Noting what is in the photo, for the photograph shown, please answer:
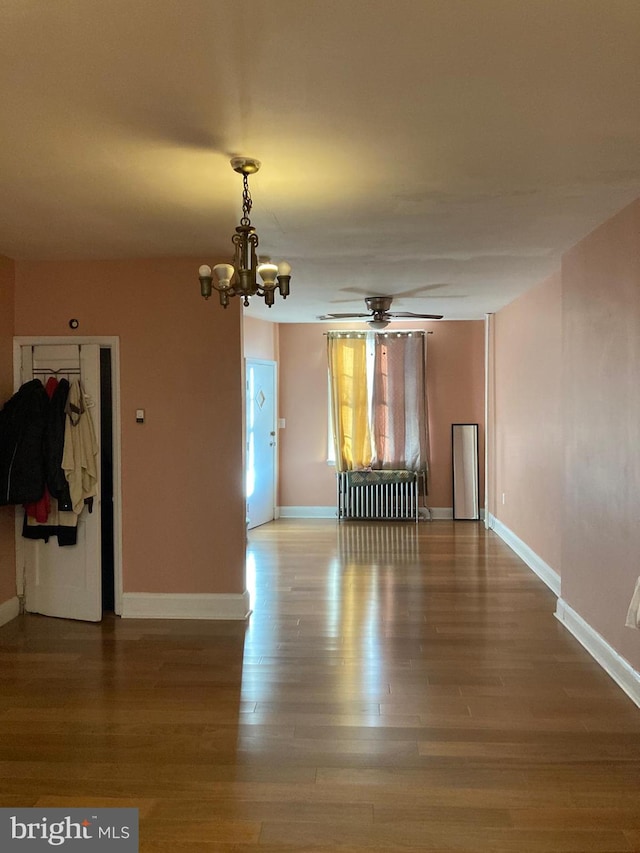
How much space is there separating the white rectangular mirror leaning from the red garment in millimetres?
5248

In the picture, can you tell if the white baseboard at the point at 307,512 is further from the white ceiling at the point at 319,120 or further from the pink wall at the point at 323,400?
the white ceiling at the point at 319,120

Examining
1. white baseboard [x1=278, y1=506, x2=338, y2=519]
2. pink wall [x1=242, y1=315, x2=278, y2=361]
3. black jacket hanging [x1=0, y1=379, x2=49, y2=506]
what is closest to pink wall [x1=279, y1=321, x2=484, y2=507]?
white baseboard [x1=278, y1=506, x2=338, y2=519]

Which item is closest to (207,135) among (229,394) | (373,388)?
(229,394)

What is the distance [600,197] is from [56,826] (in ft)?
11.8

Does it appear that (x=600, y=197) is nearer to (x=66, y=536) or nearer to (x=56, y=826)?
(x=56, y=826)

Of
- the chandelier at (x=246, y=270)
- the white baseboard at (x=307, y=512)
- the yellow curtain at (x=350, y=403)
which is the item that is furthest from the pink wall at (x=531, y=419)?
the chandelier at (x=246, y=270)

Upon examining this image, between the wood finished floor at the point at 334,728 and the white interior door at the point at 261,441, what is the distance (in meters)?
2.99

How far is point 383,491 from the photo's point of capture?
8648mm

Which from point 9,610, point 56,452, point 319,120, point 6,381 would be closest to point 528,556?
point 56,452

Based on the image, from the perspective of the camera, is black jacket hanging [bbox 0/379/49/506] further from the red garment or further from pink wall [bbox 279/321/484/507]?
pink wall [bbox 279/321/484/507]

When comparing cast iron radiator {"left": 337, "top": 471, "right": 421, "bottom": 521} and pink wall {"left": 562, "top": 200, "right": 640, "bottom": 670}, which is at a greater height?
pink wall {"left": 562, "top": 200, "right": 640, "bottom": 670}

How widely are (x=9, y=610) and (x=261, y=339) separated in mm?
4501

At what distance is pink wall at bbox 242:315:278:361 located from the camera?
796 centimetres

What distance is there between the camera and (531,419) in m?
6.16
